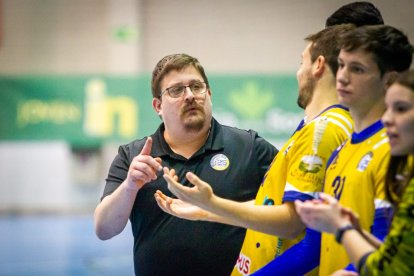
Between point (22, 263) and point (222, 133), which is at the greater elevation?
point (222, 133)

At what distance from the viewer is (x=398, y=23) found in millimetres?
10758

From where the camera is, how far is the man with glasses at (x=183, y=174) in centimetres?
336

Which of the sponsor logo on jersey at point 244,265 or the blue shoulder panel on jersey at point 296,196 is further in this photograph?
the sponsor logo on jersey at point 244,265

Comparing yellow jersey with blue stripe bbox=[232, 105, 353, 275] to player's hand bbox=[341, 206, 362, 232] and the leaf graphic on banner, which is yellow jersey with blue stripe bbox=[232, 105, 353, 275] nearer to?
player's hand bbox=[341, 206, 362, 232]

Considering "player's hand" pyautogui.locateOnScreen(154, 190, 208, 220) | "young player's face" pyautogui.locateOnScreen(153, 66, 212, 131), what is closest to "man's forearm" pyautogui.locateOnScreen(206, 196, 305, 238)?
"player's hand" pyautogui.locateOnScreen(154, 190, 208, 220)

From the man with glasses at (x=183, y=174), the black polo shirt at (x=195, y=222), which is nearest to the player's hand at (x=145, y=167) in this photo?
the man with glasses at (x=183, y=174)

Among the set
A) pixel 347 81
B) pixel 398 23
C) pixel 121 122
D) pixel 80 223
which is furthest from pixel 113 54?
pixel 347 81

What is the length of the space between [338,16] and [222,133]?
0.74m

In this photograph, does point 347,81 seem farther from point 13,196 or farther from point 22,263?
point 13,196

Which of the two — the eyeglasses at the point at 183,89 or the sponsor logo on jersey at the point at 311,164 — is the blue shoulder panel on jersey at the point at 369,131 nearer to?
the sponsor logo on jersey at the point at 311,164

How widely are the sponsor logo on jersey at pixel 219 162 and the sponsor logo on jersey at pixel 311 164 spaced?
2.85ft

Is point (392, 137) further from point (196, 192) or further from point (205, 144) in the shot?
point (205, 144)

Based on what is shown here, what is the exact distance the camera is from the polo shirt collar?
348 cm

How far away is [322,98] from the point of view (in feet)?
9.22
